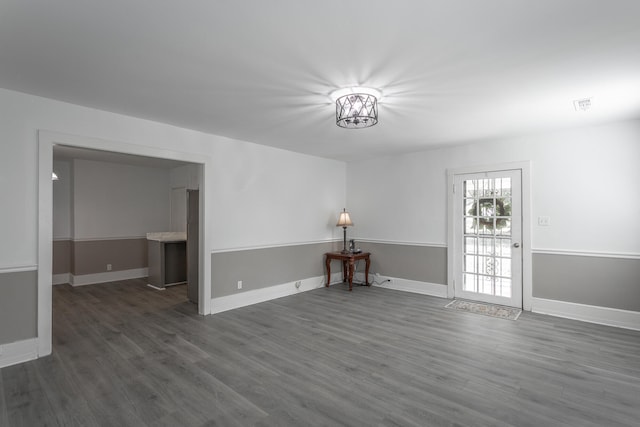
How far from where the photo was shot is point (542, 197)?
175 inches

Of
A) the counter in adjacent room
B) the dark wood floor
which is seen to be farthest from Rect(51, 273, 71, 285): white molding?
the dark wood floor

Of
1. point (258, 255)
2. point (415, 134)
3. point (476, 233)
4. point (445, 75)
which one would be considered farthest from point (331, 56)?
point (476, 233)

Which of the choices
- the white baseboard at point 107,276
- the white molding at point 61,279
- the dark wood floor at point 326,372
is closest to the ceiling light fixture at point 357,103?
the dark wood floor at point 326,372

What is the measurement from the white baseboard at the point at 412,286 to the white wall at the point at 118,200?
4.91 metres

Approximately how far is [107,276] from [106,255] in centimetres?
41

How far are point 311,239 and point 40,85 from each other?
4.16 meters

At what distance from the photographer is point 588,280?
4.14m

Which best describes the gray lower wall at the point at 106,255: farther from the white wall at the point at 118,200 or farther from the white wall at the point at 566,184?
the white wall at the point at 566,184

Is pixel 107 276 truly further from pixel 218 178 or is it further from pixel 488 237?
pixel 488 237

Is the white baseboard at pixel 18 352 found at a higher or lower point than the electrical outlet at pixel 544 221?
lower

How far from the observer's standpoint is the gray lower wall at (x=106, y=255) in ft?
20.9

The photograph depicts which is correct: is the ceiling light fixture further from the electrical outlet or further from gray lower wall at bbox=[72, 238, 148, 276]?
gray lower wall at bbox=[72, 238, 148, 276]

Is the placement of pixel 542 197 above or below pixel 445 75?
below

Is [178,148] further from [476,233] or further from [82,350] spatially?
[476,233]
